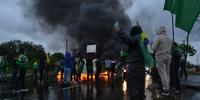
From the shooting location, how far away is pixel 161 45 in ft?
38.4

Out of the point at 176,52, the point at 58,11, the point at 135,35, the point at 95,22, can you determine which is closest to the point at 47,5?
the point at 58,11

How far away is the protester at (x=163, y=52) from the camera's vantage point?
11664 millimetres

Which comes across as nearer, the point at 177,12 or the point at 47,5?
the point at 177,12

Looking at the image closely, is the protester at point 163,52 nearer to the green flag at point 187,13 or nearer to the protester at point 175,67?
the green flag at point 187,13

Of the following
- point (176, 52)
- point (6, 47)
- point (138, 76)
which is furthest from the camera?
point (6, 47)

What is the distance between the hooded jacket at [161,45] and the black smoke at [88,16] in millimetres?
38659

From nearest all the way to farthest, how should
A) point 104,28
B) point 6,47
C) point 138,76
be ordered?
1. point 138,76
2. point 104,28
3. point 6,47

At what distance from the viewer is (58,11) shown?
177ft

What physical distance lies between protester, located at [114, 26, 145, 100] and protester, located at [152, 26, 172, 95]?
3590 millimetres

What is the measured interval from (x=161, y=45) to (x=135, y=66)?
3.84 meters

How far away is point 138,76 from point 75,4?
155ft

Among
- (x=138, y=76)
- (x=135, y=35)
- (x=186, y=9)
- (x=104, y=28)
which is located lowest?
(x=138, y=76)

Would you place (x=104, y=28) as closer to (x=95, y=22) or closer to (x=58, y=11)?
(x=95, y=22)

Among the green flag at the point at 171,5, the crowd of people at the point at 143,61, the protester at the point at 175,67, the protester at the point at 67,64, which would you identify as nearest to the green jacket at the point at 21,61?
the crowd of people at the point at 143,61
